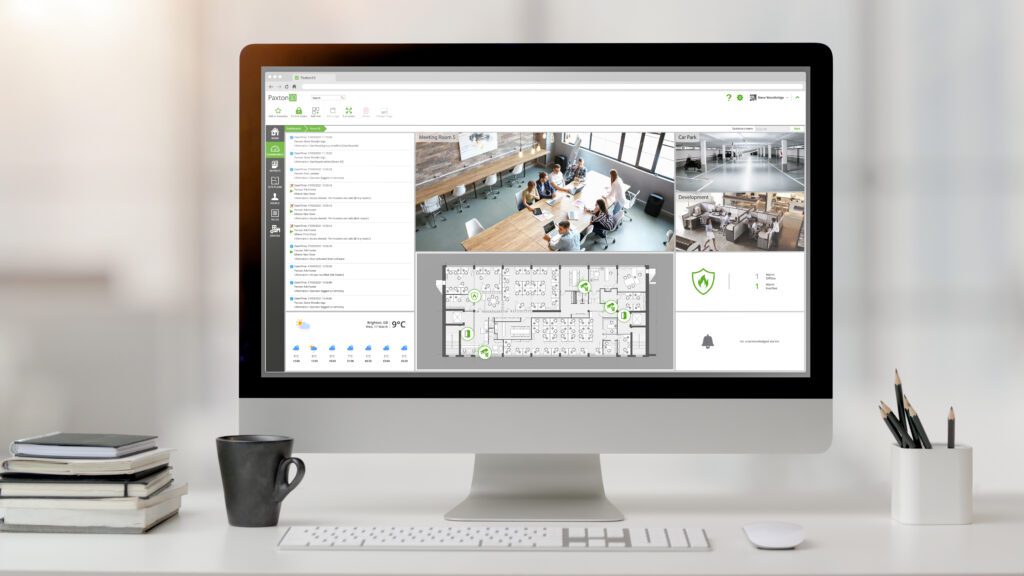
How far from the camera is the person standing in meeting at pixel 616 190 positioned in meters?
1.06

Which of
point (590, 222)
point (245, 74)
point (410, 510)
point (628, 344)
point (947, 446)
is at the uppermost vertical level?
point (245, 74)

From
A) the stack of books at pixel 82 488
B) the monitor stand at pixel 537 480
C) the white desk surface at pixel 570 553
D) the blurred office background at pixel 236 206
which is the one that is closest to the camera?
the white desk surface at pixel 570 553

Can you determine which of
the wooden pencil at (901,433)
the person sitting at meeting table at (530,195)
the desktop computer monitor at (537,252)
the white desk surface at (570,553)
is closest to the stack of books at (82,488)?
the white desk surface at (570,553)

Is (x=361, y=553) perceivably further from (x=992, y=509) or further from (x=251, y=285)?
(x=992, y=509)

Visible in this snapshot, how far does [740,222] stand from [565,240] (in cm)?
22

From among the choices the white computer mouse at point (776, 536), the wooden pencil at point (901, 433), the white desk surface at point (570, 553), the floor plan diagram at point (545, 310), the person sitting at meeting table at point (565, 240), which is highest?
the person sitting at meeting table at point (565, 240)

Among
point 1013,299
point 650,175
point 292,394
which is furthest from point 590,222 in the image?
point 1013,299

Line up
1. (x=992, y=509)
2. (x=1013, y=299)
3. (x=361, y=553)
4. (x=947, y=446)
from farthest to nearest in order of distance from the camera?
(x=1013, y=299) → (x=992, y=509) → (x=947, y=446) → (x=361, y=553)

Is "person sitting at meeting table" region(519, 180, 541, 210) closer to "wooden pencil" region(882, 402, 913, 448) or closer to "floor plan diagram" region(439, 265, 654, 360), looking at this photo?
"floor plan diagram" region(439, 265, 654, 360)

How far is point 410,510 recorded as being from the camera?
3.80ft

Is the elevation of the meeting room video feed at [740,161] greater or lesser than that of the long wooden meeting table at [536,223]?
greater

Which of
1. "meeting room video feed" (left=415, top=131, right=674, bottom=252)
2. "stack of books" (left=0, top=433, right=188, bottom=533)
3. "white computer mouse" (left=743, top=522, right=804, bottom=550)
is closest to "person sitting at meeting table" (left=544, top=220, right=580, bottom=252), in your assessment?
"meeting room video feed" (left=415, top=131, right=674, bottom=252)

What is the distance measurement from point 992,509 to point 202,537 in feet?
3.34

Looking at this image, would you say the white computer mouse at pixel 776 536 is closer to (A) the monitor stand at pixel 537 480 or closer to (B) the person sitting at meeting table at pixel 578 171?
(A) the monitor stand at pixel 537 480
